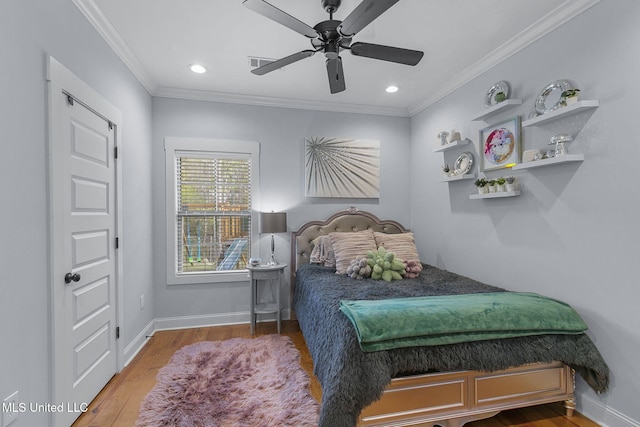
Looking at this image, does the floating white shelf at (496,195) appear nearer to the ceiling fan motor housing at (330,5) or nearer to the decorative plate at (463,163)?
the decorative plate at (463,163)

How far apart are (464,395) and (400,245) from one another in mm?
1630

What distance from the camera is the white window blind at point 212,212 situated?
131 inches

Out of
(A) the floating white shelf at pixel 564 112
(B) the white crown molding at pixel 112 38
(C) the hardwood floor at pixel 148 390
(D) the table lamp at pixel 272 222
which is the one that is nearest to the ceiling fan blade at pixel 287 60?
(B) the white crown molding at pixel 112 38

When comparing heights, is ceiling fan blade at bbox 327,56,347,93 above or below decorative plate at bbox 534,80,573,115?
above

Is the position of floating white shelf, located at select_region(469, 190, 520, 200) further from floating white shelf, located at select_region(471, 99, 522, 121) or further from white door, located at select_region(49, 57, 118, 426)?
white door, located at select_region(49, 57, 118, 426)

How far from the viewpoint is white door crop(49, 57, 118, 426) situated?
1.59 metres

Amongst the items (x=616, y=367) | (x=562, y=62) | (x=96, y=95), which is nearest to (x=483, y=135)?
(x=562, y=62)

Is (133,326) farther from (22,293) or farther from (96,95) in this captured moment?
(96,95)

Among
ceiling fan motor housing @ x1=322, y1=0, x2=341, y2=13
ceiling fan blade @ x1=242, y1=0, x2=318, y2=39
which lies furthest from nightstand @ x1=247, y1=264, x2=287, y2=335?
ceiling fan motor housing @ x1=322, y1=0, x2=341, y2=13

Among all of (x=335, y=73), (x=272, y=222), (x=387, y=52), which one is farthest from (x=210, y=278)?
(x=387, y=52)

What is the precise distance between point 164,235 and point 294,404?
2350 mm

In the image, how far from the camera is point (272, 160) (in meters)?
3.51

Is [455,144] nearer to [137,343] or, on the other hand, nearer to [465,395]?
[465,395]

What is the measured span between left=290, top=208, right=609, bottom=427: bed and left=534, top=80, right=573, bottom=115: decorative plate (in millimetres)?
1533
